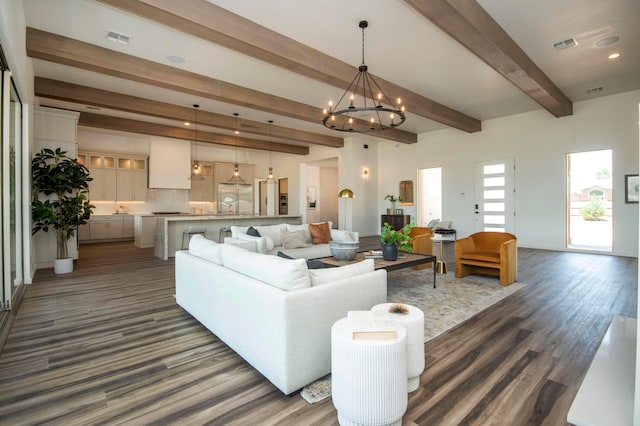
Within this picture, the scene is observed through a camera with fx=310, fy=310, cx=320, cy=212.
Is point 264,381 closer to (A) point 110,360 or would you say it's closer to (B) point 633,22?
(A) point 110,360

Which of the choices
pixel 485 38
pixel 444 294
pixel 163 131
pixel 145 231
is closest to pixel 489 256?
pixel 444 294

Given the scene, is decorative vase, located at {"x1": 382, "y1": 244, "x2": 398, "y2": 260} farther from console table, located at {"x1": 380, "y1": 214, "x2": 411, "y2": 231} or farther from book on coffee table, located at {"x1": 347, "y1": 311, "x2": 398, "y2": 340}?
console table, located at {"x1": 380, "y1": 214, "x2": 411, "y2": 231}

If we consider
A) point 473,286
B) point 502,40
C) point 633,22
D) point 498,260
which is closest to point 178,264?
point 473,286

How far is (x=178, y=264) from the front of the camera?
3.50 m

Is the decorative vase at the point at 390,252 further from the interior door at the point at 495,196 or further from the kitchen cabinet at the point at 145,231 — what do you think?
the kitchen cabinet at the point at 145,231

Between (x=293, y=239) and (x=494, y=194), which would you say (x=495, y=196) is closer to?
(x=494, y=194)

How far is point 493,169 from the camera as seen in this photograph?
27.3ft

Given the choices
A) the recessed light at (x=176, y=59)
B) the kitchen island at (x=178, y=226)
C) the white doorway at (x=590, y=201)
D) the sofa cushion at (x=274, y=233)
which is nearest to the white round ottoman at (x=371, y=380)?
the sofa cushion at (x=274, y=233)

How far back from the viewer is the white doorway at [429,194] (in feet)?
32.6

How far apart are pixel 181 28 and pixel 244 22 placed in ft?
2.27

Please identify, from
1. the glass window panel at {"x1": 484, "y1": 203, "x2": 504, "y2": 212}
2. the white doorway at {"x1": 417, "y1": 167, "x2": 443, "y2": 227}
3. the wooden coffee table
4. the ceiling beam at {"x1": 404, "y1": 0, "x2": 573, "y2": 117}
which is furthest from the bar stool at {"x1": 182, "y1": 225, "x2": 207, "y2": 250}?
the glass window panel at {"x1": 484, "y1": 203, "x2": 504, "y2": 212}

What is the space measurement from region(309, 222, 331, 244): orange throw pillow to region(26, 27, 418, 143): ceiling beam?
255cm

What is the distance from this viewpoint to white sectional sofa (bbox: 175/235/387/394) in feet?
6.21

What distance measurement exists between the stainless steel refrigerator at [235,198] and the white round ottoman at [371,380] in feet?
34.5
